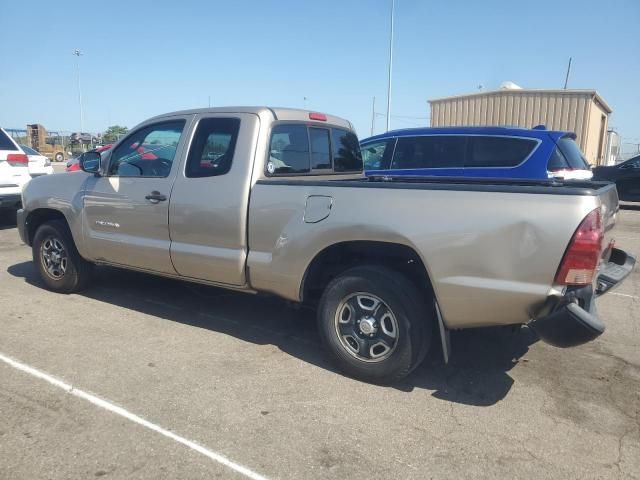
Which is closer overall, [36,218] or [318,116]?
[318,116]

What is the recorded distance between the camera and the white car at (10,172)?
29.3ft

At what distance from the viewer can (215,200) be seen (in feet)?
13.7

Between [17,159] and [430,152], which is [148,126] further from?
[17,159]

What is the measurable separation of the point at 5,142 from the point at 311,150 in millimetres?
7133

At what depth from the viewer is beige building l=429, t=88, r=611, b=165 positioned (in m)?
20.9

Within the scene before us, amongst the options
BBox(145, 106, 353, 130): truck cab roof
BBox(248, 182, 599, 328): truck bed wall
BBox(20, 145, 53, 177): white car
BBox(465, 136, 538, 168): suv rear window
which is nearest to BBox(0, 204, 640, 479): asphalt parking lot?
BBox(248, 182, 599, 328): truck bed wall

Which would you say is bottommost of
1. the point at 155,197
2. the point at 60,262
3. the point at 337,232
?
the point at 60,262

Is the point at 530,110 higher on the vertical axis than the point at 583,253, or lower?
higher

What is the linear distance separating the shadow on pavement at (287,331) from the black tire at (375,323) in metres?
0.22

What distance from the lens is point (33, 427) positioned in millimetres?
3023

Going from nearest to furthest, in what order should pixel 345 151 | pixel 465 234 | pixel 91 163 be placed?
pixel 465 234, pixel 91 163, pixel 345 151

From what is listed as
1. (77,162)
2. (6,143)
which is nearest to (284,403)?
(6,143)

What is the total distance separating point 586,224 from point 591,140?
74.6 ft

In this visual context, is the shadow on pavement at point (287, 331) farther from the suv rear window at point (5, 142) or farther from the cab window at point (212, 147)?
the suv rear window at point (5, 142)
